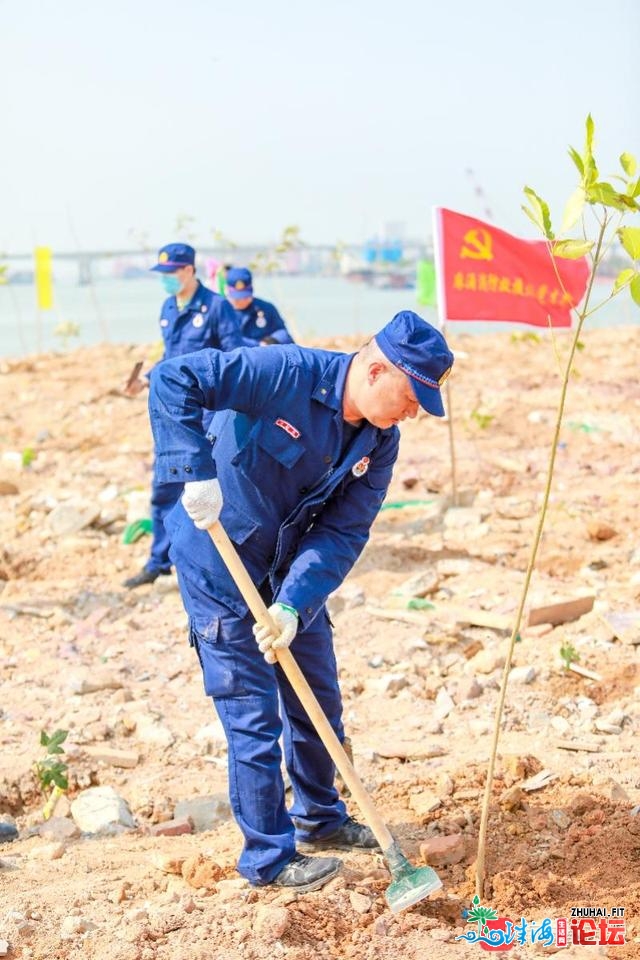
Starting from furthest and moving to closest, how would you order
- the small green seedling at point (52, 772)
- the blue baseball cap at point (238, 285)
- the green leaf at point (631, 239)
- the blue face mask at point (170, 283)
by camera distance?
1. the blue baseball cap at point (238, 285)
2. the blue face mask at point (170, 283)
3. the small green seedling at point (52, 772)
4. the green leaf at point (631, 239)

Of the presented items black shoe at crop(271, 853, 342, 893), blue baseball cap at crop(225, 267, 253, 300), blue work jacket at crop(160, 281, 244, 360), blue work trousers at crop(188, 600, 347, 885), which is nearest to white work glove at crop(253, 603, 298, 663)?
Result: blue work trousers at crop(188, 600, 347, 885)

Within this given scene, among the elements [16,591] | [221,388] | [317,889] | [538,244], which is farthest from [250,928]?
[538,244]

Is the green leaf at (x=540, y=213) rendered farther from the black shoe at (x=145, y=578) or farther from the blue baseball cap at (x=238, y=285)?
the blue baseball cap at (x=238, y=285)

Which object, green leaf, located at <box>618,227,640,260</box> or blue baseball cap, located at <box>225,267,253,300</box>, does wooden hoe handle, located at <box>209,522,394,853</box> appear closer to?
green leaf, located at <box>618,227,640,260</box>

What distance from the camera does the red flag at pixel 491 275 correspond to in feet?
21.7

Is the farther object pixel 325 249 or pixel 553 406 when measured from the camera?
pixel 325 249

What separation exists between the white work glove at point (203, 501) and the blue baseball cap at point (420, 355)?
600 mm

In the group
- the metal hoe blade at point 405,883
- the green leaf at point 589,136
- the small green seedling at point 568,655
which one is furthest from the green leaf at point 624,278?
the small green seedling at point 568,655

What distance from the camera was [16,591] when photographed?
21.3 feet

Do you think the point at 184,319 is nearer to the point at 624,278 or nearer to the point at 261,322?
the point at 261,322

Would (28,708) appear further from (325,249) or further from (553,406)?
(325,249)

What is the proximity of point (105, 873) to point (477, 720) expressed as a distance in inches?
69.9

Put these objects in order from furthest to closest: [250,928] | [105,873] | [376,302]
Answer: [376,302]
[105,873]
[250,928]

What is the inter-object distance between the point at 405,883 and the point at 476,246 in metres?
4.47
